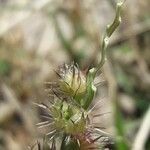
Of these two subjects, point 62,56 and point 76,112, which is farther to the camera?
point 62,56

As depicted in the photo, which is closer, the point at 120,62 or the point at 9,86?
the point at 9,86

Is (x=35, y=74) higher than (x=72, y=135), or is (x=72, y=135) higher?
(x=72, y=135)

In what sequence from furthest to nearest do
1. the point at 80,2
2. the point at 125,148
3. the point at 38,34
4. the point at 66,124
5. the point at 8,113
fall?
the point at 38,34, the point at 80,2, the point at 8,113, the point at 125,148, the point at 66,124

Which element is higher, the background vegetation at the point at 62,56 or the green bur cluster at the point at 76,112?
the green bur cluster at the point at 76,112

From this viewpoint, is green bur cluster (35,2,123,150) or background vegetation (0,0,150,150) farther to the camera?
background vegetation (0,0,150,150)

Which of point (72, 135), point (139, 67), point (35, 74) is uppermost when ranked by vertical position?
point (72, 135)

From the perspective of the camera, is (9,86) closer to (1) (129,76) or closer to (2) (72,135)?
(1) (129,76)

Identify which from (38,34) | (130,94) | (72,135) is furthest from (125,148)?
(38,34)

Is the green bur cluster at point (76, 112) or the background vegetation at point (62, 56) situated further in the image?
the background vegetation at point (62, 56)

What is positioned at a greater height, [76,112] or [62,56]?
[76,112]

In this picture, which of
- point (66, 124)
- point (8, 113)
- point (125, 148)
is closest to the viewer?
point (66, 124)

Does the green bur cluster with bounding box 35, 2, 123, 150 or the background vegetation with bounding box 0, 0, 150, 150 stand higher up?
the green bur cluster with bounding box 35, 2, 123, 150
